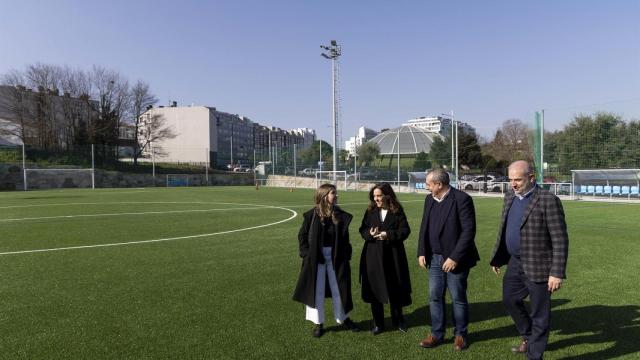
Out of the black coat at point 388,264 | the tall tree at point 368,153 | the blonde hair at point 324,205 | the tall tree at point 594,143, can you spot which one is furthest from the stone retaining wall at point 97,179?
the black coat at point 388,264

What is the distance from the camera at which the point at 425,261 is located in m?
4.50

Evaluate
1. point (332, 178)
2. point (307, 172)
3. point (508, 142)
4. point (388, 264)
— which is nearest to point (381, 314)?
point (388, 264)

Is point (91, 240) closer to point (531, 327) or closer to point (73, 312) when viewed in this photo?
point (73, 312)

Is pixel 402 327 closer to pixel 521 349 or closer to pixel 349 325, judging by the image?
pixel 349 325

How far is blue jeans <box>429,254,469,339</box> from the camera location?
431cm

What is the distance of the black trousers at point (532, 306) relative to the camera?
379 centimetres

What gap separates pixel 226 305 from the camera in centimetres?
575

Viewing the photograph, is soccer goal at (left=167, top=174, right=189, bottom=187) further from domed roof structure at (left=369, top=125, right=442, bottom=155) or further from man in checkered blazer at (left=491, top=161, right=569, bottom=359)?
man in checkered blazer at (left=491, top=161, right=569, bottom=359)

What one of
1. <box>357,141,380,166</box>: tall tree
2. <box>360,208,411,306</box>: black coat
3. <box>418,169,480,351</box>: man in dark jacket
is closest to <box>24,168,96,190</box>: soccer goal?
<box>357,141,380,166</box>: tall tree

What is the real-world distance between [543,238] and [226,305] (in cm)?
389

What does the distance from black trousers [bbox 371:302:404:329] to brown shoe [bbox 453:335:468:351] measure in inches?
28.1

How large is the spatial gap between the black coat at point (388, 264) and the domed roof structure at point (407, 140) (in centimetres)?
9147

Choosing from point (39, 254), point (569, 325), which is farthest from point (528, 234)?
point (39, 254)

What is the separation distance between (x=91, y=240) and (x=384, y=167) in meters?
38.7
